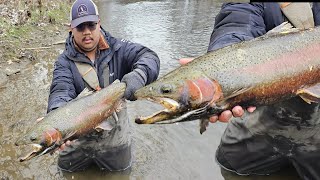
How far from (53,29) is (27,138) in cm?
967

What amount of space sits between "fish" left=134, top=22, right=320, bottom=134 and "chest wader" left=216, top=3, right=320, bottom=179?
34.9 inches

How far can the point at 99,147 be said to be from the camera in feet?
14.7

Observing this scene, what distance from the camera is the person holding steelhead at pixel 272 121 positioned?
351 cm

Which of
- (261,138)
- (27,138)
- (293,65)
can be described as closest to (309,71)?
(293,65)

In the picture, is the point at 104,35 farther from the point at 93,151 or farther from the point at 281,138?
the point at 281,138

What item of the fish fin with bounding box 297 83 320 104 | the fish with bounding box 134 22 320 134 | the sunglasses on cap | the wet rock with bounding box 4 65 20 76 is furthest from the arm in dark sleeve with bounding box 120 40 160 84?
the wet rock with bounding box 4 65 20 76

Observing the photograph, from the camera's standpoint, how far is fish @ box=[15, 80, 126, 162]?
3.38 m

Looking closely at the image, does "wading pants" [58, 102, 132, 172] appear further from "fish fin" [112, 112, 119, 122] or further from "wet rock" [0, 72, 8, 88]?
"wet rock" [0, 72, 8, 88]

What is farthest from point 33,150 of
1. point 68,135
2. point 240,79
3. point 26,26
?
point 26,26

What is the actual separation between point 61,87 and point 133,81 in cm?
95

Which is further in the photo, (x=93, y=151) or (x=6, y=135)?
(x=6, y=135)

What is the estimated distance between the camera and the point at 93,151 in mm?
4523

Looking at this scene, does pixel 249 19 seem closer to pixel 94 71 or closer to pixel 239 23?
pixel 239 23

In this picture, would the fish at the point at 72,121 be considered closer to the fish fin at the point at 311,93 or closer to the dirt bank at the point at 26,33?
the fish fin at the point at 311,93
